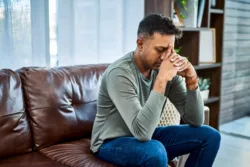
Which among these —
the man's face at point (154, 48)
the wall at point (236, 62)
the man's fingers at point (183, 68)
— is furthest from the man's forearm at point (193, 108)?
the wall at point (236, 62)

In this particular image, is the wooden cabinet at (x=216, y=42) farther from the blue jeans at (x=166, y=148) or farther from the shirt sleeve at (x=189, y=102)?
the blue jeans at (x=166, y=148)

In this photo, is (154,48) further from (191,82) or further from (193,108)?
(193,108)

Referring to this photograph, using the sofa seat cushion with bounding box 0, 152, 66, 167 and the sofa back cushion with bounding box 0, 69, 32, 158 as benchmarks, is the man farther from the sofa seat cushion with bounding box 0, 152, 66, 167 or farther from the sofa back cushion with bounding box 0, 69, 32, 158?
the sofa back cushion with bounding box 0, 69, 32, 158

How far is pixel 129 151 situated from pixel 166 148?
0.32 m

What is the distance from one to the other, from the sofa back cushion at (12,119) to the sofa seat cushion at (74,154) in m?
0.13

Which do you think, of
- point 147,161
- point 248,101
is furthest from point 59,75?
point 248,101

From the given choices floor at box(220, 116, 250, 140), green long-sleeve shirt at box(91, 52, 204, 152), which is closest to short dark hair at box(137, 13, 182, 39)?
green long-sleeve shirt at box(91, 52, 204, 152)

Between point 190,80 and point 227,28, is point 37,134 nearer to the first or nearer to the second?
point 190,80

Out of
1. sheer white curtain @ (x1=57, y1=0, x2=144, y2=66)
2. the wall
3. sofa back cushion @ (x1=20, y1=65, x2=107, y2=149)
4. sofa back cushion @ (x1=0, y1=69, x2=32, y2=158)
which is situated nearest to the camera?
sofa back cushion @ (x1=0, y1=69, x2=32, y2=158)

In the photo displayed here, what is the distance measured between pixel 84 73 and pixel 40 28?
16.8 inches

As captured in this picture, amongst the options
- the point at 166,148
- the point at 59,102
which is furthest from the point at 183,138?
the point at 59,102

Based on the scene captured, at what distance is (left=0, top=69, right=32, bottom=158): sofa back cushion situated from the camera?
5.55ft

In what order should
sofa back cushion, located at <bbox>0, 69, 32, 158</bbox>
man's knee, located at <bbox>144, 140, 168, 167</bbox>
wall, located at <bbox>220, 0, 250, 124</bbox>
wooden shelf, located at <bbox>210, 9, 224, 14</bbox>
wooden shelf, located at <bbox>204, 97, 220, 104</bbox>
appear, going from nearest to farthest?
man's knee, located at <bbox>144, 140, 168, 167</bbox> → sofa back cushion, located at <bbox>0, 69, 32, 158</bbox> → wooden shelf, located at <bbox>210, 9, 224, 14</bbox> → wooden shelf, located at <bbox>204, 97, 220, 104</bbox> → wall, located at <bbox>220, 0, 250, 124</bbox>

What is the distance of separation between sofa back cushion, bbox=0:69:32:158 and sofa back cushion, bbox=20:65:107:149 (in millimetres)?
49
